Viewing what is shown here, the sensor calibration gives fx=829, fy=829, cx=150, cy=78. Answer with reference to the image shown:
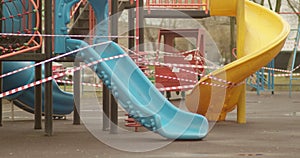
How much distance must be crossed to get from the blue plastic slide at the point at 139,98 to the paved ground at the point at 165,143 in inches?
10.1

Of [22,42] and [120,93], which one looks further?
[22,42]

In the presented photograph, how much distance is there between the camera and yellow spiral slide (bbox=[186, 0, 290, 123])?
15.6m

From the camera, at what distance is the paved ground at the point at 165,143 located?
10.6 m

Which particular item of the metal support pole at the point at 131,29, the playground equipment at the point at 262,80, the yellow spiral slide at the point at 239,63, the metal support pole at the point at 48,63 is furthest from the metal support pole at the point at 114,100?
the playground equipment at the point at 262,80

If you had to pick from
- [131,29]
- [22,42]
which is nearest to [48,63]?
[22,42]

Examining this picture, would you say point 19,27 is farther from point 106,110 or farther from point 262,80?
point 262,80

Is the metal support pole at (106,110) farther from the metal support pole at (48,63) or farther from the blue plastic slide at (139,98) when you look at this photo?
the blue plastic slide at (139,98)

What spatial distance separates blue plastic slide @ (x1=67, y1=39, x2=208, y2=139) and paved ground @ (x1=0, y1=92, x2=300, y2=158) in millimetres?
256

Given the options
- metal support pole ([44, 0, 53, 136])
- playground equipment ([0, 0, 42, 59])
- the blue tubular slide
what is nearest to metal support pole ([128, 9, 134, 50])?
playground equipment ([0, 0, 42, 59])

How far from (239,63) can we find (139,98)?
3327 mm

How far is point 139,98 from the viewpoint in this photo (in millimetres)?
12703

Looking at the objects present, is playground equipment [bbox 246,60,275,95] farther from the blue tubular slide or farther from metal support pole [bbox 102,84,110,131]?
the blue tubular slide

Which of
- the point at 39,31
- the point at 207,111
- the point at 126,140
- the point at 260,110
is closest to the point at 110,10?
the point at 39,31

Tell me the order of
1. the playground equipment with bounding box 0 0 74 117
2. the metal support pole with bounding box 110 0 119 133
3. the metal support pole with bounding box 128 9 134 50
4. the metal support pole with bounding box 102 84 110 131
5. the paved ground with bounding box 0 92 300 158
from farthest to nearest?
the metal support pole with bounding box 128 9 134 50, the metal support pole with bounding box 102 84 110 131, the metal support pole with bounding box 110 0 119 133, the playground equipment with bounding box 0 0 74 117, the paved ground with bounding box 0 92 300 158
